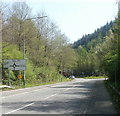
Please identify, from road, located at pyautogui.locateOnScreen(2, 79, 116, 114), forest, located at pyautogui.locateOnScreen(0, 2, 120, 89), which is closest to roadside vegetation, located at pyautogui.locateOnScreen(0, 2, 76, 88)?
forest, located at pyautogui.locateOnScreen(0, 2, 120, 89)

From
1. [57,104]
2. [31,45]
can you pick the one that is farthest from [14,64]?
[57,104]

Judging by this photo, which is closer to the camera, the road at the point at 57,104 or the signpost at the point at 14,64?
the road at the point at 57,104

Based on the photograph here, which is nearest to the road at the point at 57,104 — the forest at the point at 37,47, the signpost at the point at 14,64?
the forest at the point at 37,47

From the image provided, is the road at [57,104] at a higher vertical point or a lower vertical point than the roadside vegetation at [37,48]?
lower

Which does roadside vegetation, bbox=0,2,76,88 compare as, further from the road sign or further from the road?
the road

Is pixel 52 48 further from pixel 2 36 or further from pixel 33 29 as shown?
pixel 2 36

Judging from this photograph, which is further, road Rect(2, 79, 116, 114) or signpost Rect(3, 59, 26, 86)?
signpost Rect(3, 59, 26, 86)

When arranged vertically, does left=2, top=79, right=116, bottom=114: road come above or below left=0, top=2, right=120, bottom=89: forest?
below

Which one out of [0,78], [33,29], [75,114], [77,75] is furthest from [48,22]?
[77,75]

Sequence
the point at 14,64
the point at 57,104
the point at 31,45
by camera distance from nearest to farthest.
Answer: the point at 57,104 < the point at 14,64 < the point at 31,45

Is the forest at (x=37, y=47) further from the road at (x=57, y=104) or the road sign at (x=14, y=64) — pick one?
the road at (x=57, y=104)

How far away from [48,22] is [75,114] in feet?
165

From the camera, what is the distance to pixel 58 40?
216ft

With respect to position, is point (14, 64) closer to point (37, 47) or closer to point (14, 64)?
point (14, 64)
